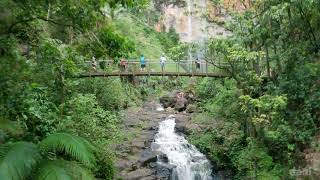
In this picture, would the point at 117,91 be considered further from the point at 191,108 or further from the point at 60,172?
the point at 60,172

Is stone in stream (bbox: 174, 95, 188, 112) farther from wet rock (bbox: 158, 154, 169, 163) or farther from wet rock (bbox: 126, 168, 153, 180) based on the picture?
wet rock (bbox: 126, 168, 153, 180)

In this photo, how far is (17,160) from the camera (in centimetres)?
503

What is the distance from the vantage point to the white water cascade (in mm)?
14781

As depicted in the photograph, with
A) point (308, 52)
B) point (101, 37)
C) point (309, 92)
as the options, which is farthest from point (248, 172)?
point (101, 37)

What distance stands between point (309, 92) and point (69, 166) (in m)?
8.97

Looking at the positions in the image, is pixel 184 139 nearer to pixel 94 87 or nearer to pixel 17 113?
pixel 94 87

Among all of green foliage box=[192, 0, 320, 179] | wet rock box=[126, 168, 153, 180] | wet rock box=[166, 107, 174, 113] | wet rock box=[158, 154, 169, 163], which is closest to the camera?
green foliage box=[192, 0, 320, 179]

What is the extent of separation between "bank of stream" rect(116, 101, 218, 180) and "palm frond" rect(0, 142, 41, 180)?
770 cm

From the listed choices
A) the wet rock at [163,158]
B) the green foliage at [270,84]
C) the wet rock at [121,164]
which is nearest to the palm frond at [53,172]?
the green foliage at [270,84]

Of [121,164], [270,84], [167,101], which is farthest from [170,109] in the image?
[270,84]

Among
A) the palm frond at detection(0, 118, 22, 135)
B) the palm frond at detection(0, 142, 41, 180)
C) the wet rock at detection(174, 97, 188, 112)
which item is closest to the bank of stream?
the wet rock at detection(174, 97, 188, 112)

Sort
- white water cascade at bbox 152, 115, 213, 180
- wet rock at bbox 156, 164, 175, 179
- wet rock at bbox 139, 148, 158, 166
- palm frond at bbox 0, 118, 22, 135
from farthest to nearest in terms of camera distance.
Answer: white water cascade at bbox 152, 115, 213, 180 → wet rock at bbox 139, 148, 158, 166 → wet rock at bbox 156, 164, 175, 179 → palm frond at bbox 0, 118, 22, 135

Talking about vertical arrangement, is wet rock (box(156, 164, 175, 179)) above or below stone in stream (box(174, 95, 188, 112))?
below

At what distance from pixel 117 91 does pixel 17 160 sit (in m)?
14.8
